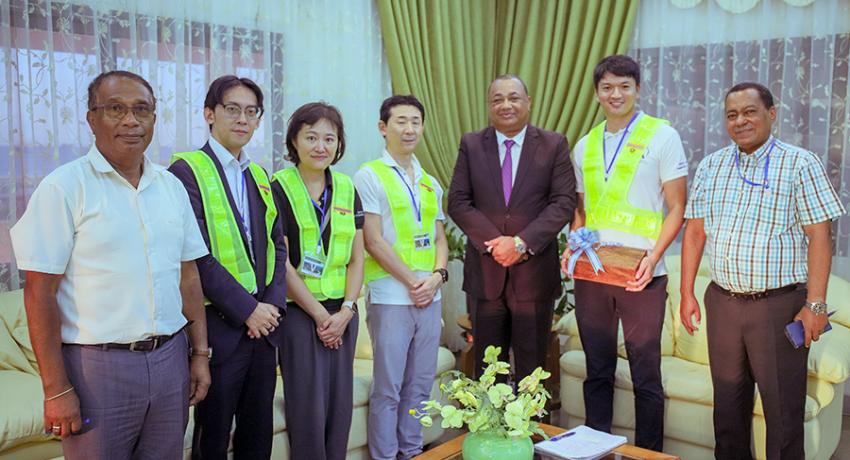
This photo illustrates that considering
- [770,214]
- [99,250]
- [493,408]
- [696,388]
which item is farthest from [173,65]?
[696,388]

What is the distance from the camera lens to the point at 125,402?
1.83 m

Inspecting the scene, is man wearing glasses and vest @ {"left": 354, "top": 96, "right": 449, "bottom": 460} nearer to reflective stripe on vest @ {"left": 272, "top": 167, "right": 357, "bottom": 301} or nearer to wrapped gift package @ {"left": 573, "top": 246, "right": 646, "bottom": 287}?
reflective stripe on vest @ {"left": 272, "top": 167, "right": 357, "bottom": 301}

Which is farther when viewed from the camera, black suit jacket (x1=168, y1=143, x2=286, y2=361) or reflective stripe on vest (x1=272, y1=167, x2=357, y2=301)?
reflective stripe on vest (x1=272, y1=167, x2=357, y2=301)

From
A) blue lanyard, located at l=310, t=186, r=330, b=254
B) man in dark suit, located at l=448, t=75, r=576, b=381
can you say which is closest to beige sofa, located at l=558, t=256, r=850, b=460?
man in dark suit, located at l=448, t=75, r=576, b=381

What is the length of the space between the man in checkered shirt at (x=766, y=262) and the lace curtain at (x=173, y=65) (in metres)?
2.25

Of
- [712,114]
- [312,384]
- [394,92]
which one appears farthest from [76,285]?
[712,114]

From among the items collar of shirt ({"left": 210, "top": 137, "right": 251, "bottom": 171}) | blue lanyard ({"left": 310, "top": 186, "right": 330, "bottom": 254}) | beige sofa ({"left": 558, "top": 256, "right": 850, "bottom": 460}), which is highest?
collar of shirt ({"left": 210, "top": 137, "right": 251, "bottom": 171})

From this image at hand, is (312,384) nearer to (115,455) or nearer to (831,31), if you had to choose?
(115,455)

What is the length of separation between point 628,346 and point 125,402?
6.22ft

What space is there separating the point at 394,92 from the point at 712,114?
6.07 ft

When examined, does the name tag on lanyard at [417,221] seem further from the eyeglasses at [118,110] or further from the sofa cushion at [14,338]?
the sofa cushion at [14,338]

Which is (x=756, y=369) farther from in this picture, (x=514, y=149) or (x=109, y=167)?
(x=109, y=167)

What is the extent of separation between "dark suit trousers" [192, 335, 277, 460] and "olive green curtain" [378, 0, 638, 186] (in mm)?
2511

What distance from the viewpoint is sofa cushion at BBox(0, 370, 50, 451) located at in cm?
240
